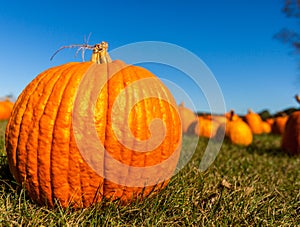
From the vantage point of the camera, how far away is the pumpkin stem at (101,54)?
2.28 meters

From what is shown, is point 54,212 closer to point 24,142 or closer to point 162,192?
point 24,142

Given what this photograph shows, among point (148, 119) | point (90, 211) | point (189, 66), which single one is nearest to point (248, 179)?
point (189, 66)

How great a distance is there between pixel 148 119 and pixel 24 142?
0.78 meters

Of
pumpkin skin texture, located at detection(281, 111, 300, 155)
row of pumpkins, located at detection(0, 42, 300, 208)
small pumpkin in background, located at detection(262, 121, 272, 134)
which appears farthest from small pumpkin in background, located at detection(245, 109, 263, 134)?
row of pumpkins, located at detection(0, 42, 300, 208)

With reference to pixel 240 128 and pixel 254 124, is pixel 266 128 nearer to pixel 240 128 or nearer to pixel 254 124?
pixel 254 124

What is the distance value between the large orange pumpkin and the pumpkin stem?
0.16m

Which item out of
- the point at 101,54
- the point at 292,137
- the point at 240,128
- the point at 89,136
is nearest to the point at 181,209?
the point at 89,136

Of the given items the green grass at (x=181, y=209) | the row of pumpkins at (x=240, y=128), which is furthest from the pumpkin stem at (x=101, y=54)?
the row of pumpkins at (x=240, y=128)

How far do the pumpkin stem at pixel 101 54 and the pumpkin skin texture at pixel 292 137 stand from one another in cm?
437

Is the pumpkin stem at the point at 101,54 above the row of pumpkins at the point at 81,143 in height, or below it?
above

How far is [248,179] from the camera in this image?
10.5 feet

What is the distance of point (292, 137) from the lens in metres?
5.64

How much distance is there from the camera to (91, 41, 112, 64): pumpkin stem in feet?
7.48

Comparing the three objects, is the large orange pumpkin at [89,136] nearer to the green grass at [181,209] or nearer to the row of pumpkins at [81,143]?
the row of pumpkins at [81,143]
